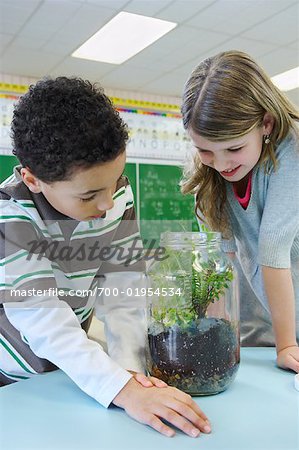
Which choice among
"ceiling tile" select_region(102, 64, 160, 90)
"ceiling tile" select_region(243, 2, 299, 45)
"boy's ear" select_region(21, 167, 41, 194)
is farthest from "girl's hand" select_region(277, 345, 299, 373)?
"ceiling tile" select_region(102, 64, 160, 90)

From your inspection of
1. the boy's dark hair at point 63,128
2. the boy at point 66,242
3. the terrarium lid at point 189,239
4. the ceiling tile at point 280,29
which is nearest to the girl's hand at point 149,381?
the boy at point 66,242

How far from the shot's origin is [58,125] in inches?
24.9

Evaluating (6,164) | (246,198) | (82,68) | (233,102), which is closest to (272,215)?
(246,198)

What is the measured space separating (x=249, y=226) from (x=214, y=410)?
0.42 m

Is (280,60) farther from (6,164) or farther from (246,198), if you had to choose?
(246,198)

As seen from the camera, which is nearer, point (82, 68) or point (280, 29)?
point (280, 29)

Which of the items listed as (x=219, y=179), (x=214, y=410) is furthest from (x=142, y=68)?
(x=214, y=410)

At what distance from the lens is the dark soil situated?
0.61 metres

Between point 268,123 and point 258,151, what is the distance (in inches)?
2.4

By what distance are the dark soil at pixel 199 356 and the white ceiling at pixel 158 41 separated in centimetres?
231

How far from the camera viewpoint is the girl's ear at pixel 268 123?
0.86m

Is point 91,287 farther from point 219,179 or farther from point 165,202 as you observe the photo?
point 165,202

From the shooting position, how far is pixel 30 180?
2.31ft

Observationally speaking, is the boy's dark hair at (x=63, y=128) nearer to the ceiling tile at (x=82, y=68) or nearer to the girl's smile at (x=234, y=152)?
the girl's smile at (x=234, y=152)
